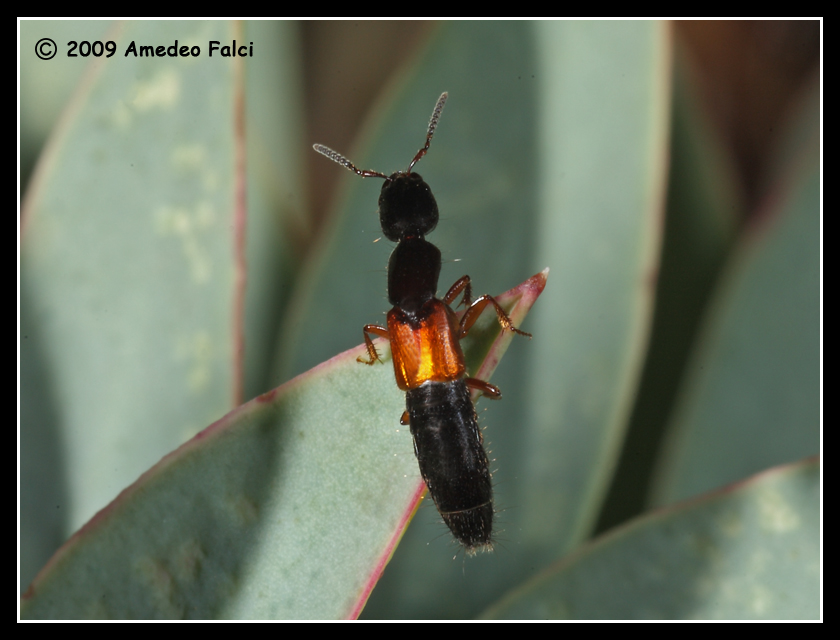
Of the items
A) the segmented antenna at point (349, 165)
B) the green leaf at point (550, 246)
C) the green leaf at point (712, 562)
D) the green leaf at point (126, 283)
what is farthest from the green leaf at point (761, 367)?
the green leaf at point (126, 283)

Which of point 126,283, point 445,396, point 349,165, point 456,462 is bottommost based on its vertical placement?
point 456,462

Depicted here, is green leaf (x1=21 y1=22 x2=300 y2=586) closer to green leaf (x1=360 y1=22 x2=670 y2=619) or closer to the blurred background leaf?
the blurred background leaf

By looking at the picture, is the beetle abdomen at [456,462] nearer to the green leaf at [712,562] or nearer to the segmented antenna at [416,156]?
the green leaf at [712,562]

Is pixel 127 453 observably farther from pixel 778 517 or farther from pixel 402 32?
pixel 402 32

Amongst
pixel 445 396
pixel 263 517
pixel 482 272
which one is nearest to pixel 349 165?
pixel 482 272

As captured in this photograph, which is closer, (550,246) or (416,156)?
(550,246)

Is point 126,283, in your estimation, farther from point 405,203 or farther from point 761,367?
point 761,367

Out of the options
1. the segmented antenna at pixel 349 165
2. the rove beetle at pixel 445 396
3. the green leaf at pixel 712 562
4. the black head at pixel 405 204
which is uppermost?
the segmented antenna at pixel 349 165

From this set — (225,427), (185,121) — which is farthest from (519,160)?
(225,427)
